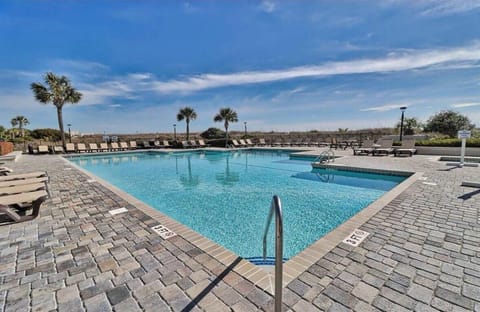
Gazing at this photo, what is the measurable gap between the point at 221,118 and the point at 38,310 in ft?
68.1

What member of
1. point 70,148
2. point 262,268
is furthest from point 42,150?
point 262,268

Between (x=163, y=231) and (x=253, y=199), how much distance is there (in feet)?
9.76

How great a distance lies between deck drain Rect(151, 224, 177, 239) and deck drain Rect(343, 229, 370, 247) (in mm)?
A: 2038

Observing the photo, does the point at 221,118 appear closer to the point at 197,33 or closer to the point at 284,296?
the point at 197,33

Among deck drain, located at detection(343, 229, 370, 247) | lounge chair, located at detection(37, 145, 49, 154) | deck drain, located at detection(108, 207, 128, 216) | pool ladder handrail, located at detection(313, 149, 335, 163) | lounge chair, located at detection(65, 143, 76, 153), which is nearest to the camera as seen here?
deck drain, located at detection(343, 229, 370, 247)

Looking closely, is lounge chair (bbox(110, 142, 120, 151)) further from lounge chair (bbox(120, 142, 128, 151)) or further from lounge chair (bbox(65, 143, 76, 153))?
lounge chair (bbox(65, 143, 76, 153))

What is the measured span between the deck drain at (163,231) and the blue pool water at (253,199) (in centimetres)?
97

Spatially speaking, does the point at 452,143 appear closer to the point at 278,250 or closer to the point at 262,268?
the point at 262,268

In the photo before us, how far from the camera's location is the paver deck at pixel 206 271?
58.5 inches

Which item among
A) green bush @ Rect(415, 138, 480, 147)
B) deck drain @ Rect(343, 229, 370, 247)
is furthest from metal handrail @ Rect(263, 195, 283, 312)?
green bush @ Rect(415, 138, 480, 147)

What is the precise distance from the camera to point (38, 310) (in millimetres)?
1444

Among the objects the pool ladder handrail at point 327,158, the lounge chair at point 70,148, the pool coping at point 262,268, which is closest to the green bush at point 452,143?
the pool ladder handrail at point 327,158

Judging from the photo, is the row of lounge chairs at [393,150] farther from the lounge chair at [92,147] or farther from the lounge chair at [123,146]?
the lounge chair at [92,147]

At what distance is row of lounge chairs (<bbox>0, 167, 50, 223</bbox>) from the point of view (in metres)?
3.00
